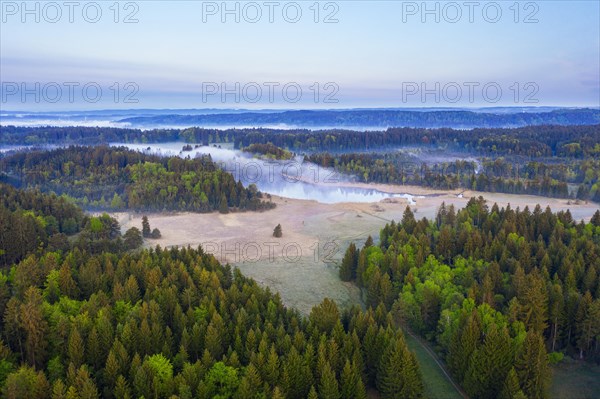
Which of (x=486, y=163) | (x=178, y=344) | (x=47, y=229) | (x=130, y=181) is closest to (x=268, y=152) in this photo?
(x=130, y=181)

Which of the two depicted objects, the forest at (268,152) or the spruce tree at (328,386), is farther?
the forest at (268,152)

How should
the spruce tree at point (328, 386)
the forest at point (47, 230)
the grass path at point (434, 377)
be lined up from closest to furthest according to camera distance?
the spruce tree at point (328, 386)
the grass path at point (434, 377)
the forest at point (47, 230)

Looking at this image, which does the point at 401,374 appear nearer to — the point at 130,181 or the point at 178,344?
the point at 178,344

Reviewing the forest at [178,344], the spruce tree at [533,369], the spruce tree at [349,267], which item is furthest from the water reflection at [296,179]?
the spruce tree at [533,369]

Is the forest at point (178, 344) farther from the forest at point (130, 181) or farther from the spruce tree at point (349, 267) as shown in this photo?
the forest at point (130, 181)

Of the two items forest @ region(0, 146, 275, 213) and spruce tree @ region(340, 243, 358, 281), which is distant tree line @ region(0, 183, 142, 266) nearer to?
forest @ region(0, 146, 275, 213)

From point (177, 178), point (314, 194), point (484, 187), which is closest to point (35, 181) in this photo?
point (177, 178)
